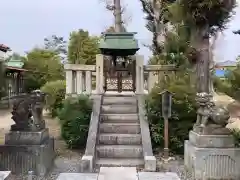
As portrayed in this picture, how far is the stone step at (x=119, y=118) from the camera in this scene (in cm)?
905

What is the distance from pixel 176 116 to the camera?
8734 millimetres

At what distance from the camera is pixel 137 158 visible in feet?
25.9

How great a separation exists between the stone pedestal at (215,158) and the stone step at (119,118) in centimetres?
265

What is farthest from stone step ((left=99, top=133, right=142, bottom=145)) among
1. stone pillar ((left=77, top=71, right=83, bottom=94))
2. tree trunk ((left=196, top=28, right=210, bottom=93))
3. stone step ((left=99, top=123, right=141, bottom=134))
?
tree trunk ((left=196, top=28, right=210, bottom=93))

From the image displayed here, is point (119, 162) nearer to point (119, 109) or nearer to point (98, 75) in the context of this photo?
point (119, 109)

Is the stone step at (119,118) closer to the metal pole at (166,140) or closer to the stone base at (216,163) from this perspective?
the metal pole at (166,140)

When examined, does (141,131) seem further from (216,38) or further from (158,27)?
(158,27)

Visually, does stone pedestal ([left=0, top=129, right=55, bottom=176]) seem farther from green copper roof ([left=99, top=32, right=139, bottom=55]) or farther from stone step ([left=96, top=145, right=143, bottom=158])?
green copper roof ([left=99, top=32, right=139, bottom=55])

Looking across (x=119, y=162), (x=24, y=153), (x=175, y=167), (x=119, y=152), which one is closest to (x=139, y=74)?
(x=119, y=152)

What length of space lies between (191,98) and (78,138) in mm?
3057

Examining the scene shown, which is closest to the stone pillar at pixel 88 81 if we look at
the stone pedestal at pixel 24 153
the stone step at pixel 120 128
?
the stone step at pixel 120 128

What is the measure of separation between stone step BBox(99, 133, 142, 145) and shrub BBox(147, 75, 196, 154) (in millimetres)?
623

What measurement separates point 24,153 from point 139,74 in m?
4.76

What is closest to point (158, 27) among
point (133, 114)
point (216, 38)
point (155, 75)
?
point (216, 38)
